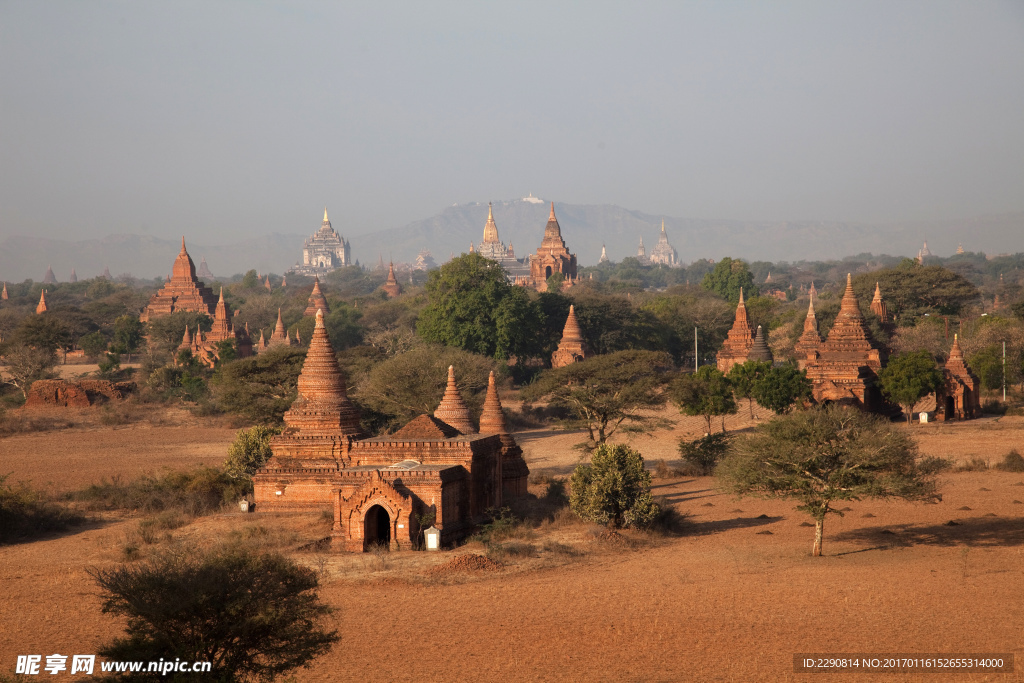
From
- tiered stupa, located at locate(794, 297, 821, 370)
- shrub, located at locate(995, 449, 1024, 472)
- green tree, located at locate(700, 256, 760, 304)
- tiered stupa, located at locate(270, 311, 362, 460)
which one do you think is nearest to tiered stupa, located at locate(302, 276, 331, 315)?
green tree, located at locate(700, 256, 760, 304)

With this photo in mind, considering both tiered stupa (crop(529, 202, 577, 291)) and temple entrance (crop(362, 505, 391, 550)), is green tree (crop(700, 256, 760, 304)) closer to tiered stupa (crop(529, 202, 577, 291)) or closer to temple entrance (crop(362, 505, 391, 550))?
tiered stupa (crop(529, 202, 577, 291))

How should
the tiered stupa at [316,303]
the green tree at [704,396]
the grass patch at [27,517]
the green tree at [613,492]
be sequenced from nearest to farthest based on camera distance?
the grass patch at [27,517] < the green tree at [613,492] < the green tree at [704,396] < the tiered stupa at [316,303]

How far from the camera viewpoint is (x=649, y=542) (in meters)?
22.4

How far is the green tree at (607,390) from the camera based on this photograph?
3450 cm

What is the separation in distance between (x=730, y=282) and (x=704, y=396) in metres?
67.1

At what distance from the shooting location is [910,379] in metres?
40.2

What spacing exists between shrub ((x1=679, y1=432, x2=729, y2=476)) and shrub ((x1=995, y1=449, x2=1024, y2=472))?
808cm

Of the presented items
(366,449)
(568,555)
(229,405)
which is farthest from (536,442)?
(568,555)

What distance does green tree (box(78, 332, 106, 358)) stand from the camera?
8056cm

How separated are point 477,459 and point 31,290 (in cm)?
15856

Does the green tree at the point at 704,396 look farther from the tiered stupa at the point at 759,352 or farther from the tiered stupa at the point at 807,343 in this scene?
→ the tiered stupa at the point at 759,352

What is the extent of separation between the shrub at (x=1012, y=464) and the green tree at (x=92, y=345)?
2671 inches

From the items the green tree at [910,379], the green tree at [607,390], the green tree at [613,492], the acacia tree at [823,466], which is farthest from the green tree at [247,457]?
the green tree at [910,379]

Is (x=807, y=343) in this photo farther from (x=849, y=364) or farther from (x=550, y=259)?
(x=550, y=259)
